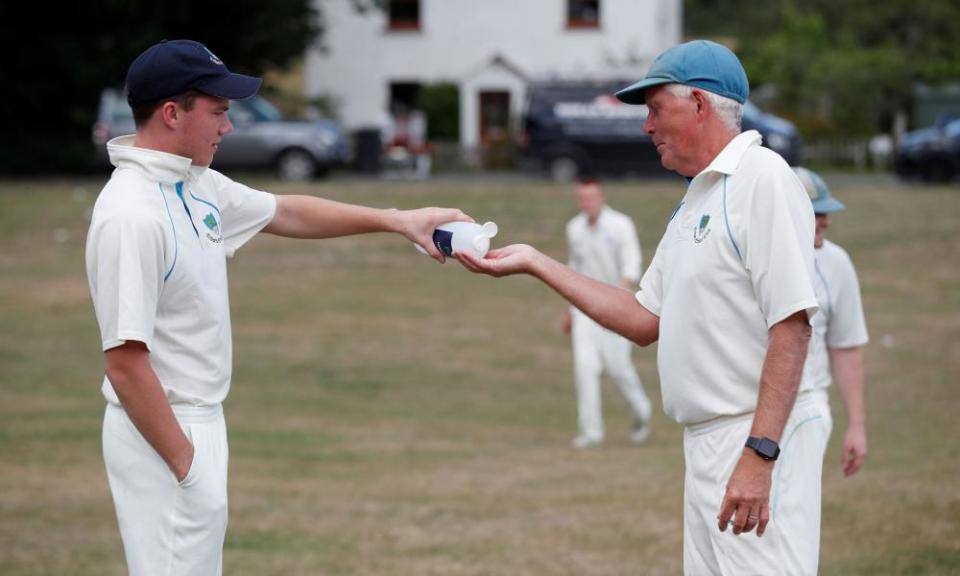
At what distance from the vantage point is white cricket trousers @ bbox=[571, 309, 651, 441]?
13.9 meters

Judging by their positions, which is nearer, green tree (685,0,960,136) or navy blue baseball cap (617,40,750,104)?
navy blue baseball cap (617,40,750,104)

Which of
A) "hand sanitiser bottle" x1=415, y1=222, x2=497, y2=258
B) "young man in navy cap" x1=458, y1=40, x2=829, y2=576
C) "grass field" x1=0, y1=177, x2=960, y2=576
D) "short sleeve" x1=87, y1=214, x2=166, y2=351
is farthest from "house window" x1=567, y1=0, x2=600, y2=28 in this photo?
"short sleeve" x1=87, y1=214, x2=166, y2=351

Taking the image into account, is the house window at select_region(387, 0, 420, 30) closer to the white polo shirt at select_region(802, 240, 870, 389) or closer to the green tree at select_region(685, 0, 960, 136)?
the green tree at select_region(685, 0, 960, 136)

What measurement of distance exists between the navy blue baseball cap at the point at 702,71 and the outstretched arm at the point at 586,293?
78cm

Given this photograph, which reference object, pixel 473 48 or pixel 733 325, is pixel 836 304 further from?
pixel 473 48

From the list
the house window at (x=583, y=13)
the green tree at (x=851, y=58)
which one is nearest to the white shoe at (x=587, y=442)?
the green tree at (x=851, y=58)

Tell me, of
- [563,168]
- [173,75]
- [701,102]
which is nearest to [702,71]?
[701,102]

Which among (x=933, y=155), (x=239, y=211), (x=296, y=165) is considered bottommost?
(x=933, y=155)

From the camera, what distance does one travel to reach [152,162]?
4.61 meters

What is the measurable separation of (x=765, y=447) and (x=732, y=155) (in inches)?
35.9

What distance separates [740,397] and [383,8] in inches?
1617

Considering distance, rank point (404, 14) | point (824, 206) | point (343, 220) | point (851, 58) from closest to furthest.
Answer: point (343, 220) → point (824, 206) → point (851, 58) → point (404, 14)

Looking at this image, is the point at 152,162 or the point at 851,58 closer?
the point at 152,162

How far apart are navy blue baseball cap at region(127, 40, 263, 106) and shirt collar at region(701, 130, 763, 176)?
155 cm
